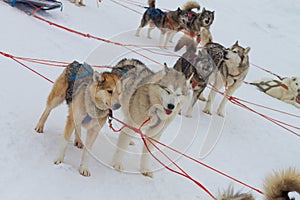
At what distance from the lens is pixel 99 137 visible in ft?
9.59

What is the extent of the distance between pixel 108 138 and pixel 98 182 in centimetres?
61

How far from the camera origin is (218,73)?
161 inches

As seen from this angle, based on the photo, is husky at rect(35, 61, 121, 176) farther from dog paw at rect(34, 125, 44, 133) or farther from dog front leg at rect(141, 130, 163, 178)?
dog front leg at rect(141, 130, 163, 178)

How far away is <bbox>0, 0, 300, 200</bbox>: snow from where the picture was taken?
2289 mm

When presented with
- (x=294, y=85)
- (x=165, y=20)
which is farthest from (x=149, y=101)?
(x=165, y=20)

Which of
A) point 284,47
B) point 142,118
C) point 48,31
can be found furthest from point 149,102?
point 284,47

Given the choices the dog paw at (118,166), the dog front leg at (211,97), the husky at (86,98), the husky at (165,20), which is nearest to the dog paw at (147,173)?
the dog paw at (118,166)

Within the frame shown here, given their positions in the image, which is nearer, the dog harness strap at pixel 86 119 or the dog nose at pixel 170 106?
the dog harness strap at pixel 86 119

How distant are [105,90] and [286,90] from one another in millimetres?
4428

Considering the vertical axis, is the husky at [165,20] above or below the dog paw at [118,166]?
above

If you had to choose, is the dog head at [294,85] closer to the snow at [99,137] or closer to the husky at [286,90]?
the husky at [286,90]

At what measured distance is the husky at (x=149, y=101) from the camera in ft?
8.00

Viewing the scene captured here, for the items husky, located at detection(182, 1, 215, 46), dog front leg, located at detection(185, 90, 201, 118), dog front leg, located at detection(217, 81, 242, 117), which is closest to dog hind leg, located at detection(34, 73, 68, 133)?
dog front leg, located at detection(185, 90, 201, 118)

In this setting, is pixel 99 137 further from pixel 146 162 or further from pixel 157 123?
pixel 157 123
